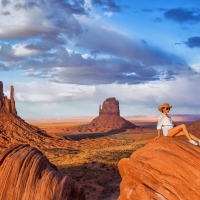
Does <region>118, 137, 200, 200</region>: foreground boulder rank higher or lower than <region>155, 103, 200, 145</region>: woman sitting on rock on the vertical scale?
lower

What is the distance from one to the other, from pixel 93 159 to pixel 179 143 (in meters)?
29.5

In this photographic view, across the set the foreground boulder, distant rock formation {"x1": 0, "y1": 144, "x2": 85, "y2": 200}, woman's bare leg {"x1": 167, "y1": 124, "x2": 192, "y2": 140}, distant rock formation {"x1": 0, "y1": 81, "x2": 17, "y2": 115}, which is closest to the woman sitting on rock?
woman's bare leg {"x1": 167, "y1": 124, "x2": 192, "y2": 140}

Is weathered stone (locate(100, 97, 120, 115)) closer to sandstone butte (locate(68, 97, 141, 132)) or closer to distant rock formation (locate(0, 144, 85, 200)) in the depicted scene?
sandstone butte (locate(68, 97, 141, 132))

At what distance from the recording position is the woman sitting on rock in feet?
34.0

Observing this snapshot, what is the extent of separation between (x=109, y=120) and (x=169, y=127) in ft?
461

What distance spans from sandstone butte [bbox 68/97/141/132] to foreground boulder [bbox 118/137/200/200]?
408ft

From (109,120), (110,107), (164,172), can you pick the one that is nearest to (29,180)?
(164,172)

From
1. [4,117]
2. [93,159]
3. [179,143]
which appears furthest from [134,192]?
[4,117]

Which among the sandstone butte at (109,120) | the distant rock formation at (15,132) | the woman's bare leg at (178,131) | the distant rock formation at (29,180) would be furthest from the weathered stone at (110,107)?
the distant rock formation at (29,180)

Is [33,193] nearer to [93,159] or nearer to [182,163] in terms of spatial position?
[182,163]

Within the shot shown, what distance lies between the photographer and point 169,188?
8492 mm

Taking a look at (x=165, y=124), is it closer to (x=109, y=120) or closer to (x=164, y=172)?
(x=164, y=172)

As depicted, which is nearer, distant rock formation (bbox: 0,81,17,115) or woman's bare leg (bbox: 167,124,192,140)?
woman's bare leg (bbox: 167,124,192,140)

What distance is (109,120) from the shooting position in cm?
15125
